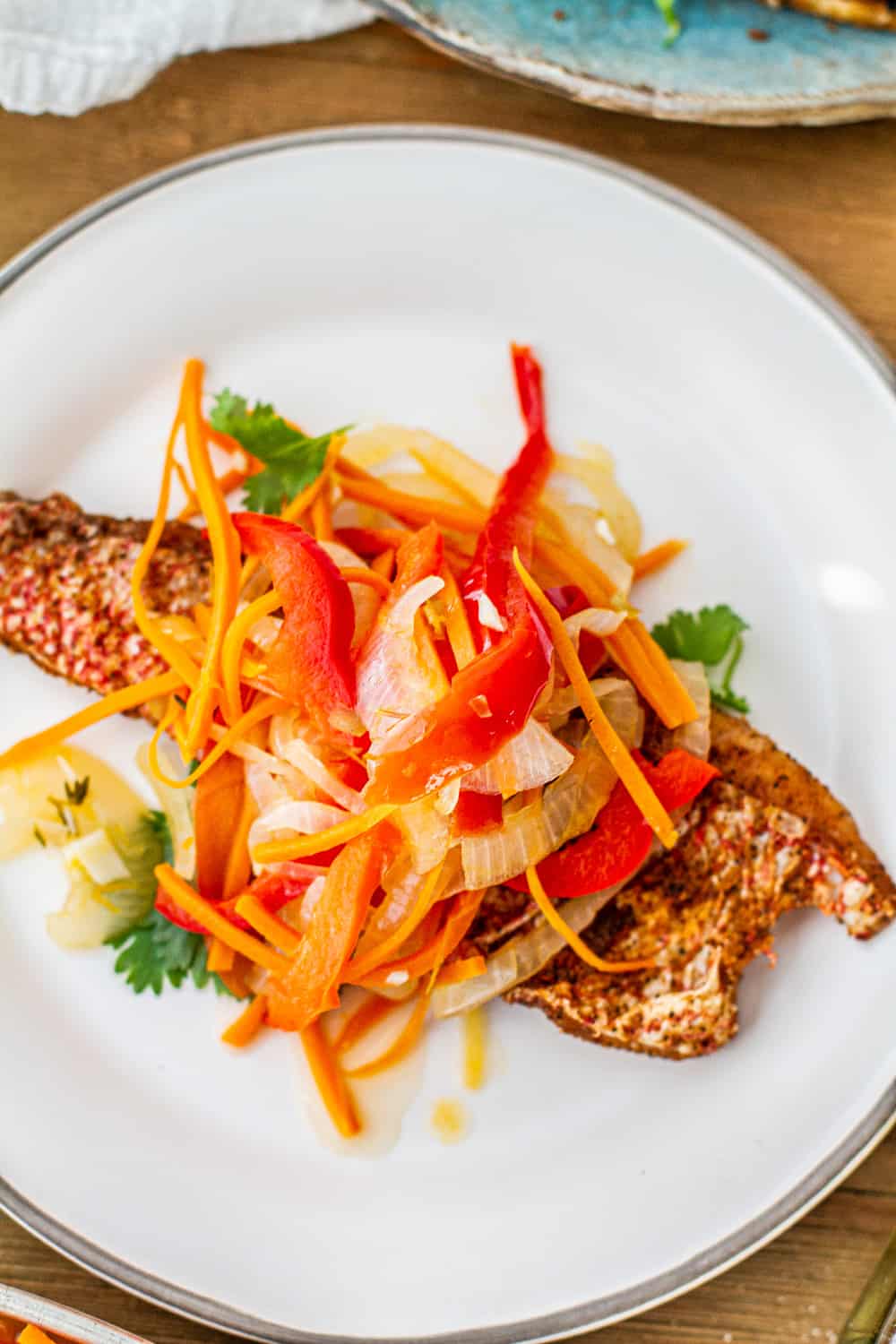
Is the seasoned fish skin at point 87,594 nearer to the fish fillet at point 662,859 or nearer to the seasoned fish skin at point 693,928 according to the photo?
the fish fillet at point 662,859

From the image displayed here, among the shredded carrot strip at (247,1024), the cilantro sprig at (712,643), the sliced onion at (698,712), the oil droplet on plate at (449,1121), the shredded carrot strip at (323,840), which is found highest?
the cilantro sprig at (712,643)

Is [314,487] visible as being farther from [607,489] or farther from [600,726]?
[600,726]

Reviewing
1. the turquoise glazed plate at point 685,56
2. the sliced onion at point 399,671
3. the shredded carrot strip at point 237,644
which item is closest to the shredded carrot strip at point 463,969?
the sliced onion at point 399,671

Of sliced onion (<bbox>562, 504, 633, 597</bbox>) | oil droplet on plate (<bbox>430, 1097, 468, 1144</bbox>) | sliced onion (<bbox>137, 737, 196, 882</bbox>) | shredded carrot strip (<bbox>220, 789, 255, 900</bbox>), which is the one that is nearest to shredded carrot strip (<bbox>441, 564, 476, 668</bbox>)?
sliced onion (<bbox>562, 504, 633, 597</bbox>)

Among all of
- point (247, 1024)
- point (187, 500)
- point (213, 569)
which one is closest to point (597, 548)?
point (213, 569)

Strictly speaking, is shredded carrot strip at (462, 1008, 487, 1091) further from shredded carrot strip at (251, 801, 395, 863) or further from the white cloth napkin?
the white cloth napkin

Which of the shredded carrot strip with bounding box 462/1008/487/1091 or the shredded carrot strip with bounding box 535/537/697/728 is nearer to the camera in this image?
the shredded carrot strip with bounding box 535/537/697/728
